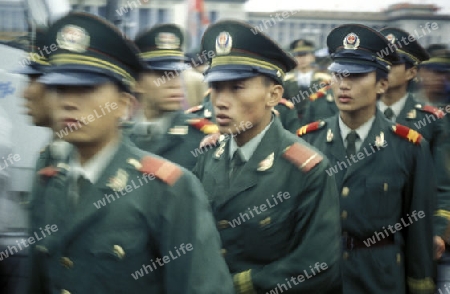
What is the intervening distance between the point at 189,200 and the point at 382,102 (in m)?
3.70

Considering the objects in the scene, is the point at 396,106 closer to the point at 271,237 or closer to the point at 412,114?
the point at 412,114

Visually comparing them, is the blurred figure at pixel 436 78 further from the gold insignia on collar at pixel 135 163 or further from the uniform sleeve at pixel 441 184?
the gold insignia on collar at pixel 135 163

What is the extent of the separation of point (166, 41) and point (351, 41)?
61.2 inches

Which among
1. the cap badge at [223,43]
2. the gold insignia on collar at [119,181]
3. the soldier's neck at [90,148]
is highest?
the cap badge at [223,43]

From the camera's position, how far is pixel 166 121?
4828 mm

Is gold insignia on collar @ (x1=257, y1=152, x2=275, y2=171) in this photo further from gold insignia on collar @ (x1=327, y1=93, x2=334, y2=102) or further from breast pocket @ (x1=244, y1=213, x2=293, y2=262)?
gold insignia on collar @ (x1=327, y1=93, x2=334, y2=102)

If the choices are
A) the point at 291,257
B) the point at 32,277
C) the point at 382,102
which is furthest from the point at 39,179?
the point at 382,102

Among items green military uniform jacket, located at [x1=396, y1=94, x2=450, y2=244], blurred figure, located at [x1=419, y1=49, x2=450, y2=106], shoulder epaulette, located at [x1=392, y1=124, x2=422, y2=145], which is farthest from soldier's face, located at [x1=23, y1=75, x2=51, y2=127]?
blurred figure, located at [x1=419, y1=49, x2=450, y2=106]

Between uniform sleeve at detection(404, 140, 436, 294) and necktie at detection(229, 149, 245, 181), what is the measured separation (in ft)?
4.38

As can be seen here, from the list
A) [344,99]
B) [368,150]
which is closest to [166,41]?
[344,99]

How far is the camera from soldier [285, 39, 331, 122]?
889 cm

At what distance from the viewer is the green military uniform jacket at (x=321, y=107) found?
7.53 metres

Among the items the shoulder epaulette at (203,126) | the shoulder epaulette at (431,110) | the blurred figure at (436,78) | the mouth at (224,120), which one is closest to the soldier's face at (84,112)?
the mouth at (224,120)

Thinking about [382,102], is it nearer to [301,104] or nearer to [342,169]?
[342,169]
